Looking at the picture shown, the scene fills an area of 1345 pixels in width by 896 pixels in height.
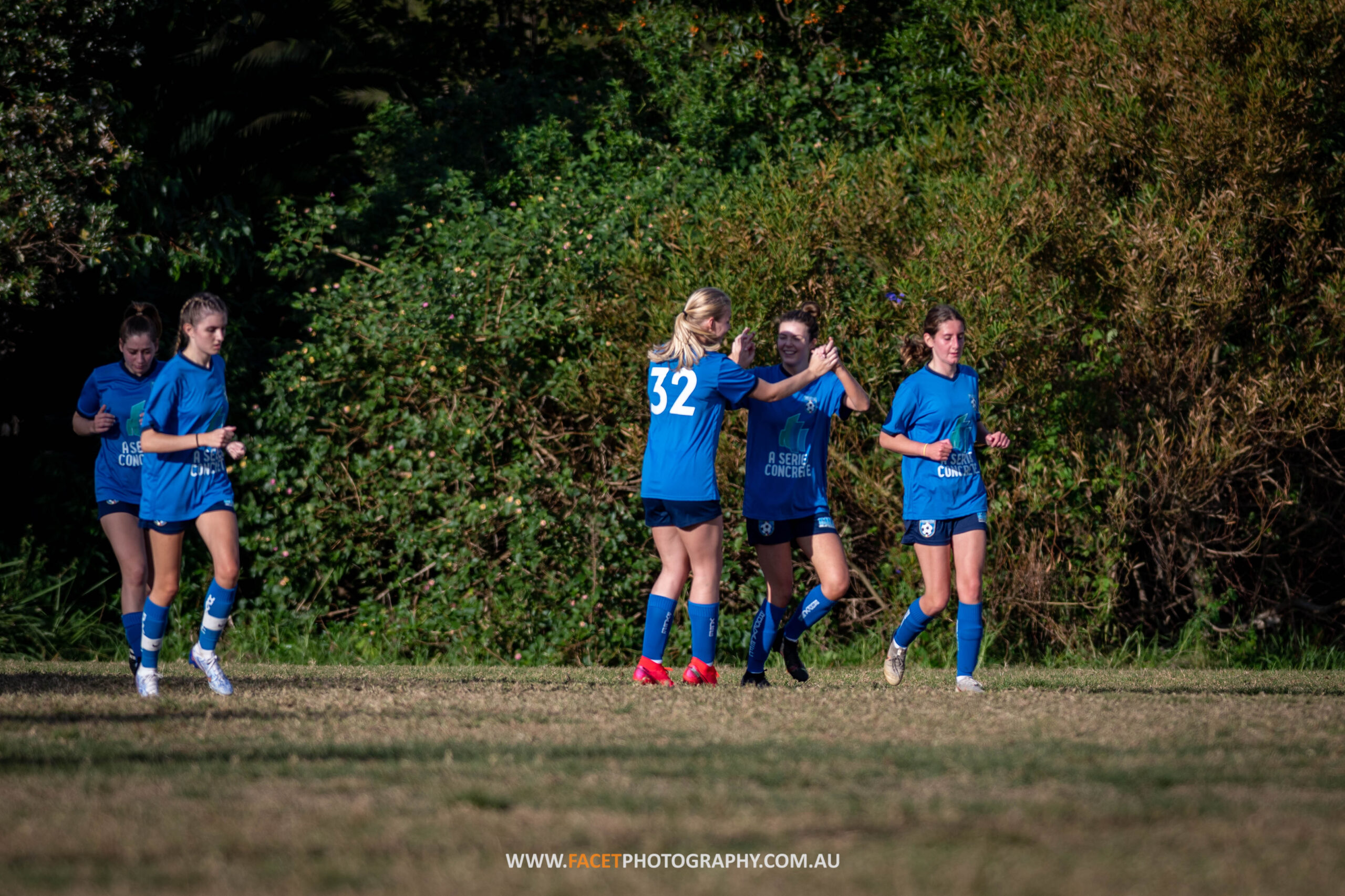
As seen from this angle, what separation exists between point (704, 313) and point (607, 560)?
4.28 metres

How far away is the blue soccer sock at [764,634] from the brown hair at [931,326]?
173 centimetres

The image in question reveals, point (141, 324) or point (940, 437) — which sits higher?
point (141, 324)

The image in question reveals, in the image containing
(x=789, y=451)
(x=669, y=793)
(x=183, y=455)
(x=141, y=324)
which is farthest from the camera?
(x=141, y=324)

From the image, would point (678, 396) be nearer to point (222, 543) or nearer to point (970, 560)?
point (970, 560)

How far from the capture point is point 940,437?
7.30 meters

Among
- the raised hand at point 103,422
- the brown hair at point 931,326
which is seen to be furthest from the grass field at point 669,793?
the brown hair at point 931,326

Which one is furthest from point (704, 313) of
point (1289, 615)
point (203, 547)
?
point (203, 547)

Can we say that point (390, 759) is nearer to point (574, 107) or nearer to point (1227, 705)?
point (1227, 705)

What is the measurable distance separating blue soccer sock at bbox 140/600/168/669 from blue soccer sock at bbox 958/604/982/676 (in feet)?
13.6

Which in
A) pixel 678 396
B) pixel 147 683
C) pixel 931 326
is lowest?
pixel 147 683

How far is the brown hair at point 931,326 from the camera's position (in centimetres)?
732

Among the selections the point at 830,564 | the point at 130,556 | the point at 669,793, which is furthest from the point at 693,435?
the point at 130,556

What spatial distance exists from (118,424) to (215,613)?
6.57 feet

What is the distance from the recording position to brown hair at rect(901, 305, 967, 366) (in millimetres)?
7316
